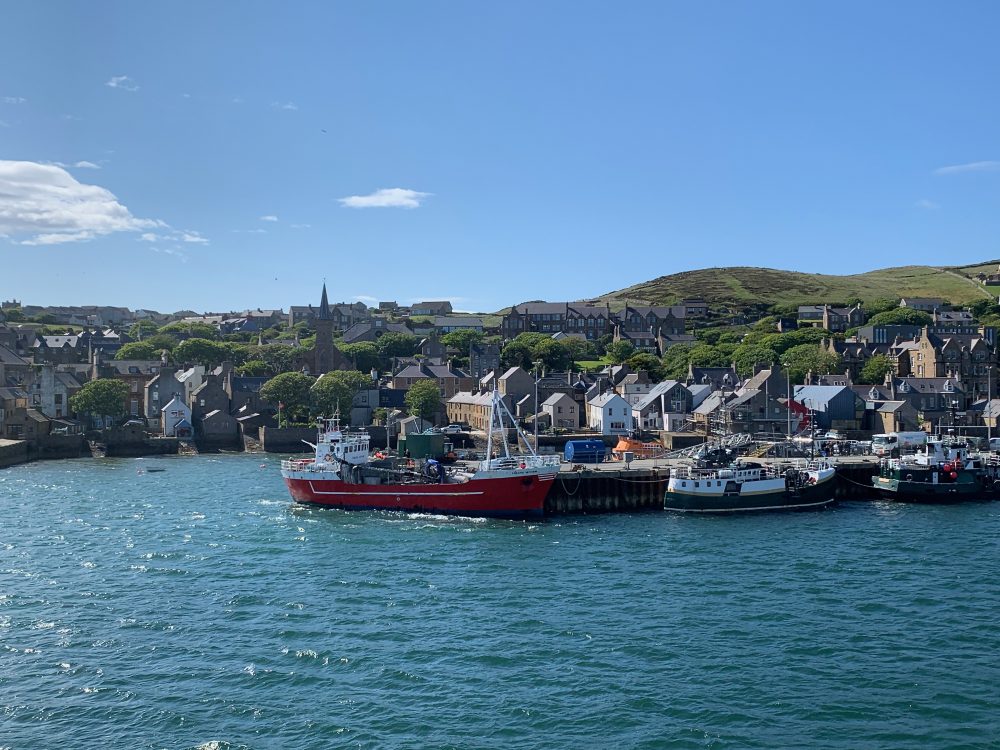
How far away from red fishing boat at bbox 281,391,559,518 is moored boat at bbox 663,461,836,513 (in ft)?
29.4

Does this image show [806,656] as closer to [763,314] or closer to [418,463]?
[418,463]

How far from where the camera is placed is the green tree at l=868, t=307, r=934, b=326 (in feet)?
489

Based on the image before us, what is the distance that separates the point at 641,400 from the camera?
105 metres

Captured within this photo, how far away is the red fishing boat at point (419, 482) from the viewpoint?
185ft

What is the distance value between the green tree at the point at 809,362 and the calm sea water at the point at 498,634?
62197mm

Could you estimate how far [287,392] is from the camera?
105 m

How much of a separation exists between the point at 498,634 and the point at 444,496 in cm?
2539

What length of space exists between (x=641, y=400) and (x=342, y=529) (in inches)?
2289

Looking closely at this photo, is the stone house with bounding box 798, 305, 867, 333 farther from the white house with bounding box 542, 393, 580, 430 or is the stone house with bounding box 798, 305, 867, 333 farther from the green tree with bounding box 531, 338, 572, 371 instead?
the white house with bounding box 542, 393, 580, 430

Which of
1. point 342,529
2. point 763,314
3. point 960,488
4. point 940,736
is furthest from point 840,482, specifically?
point 763,314

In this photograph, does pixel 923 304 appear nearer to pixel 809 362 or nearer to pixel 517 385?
pixel 809 362

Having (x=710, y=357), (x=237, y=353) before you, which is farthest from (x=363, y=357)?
(x=710, y=357)

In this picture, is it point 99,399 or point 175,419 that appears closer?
point 99,399

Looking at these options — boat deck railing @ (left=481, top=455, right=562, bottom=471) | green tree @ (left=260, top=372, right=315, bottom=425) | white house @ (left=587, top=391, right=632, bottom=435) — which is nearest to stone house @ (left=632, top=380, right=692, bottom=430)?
white house @ (left=587, top=391, right=632, bottom=435)
